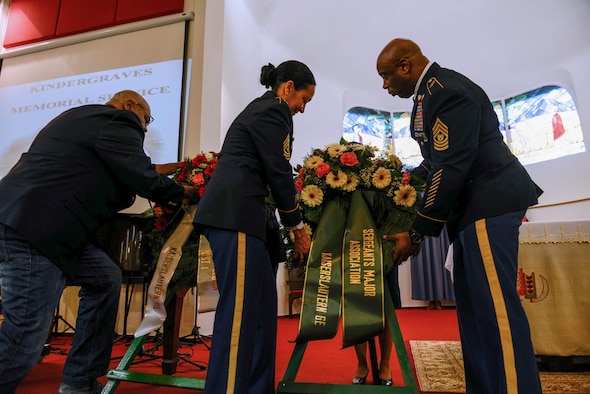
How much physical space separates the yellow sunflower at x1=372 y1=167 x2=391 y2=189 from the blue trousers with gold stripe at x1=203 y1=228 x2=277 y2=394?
0.62 metres

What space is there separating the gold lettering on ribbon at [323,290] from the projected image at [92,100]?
226 centimetres

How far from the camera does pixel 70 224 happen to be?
1.53 m

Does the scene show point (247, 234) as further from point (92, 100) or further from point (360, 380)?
point (92, 100)

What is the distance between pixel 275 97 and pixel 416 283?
6.03 metres

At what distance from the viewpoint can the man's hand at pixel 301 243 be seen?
1.63 metres

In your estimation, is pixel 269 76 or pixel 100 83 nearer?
pixel 269 76

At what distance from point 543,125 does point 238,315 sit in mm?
8035

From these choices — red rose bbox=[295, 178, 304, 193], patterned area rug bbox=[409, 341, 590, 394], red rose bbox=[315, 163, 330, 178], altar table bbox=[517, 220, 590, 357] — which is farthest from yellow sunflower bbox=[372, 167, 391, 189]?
altar table bbox=[517, 220, 590, 357]

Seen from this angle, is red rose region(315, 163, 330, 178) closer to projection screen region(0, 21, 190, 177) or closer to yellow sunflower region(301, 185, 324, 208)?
yellow sunflower region(301, 185, 324, 208)

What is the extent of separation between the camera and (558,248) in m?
2.46

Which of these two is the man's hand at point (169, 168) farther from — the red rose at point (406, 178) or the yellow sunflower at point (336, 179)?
the red rose at point (406, 178)

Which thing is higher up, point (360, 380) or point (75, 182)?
point (75, 182)

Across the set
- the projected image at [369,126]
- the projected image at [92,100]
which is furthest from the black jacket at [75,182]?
the projected image at [369,126]

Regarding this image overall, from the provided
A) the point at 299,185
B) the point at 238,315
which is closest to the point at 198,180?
the point at 299,185
